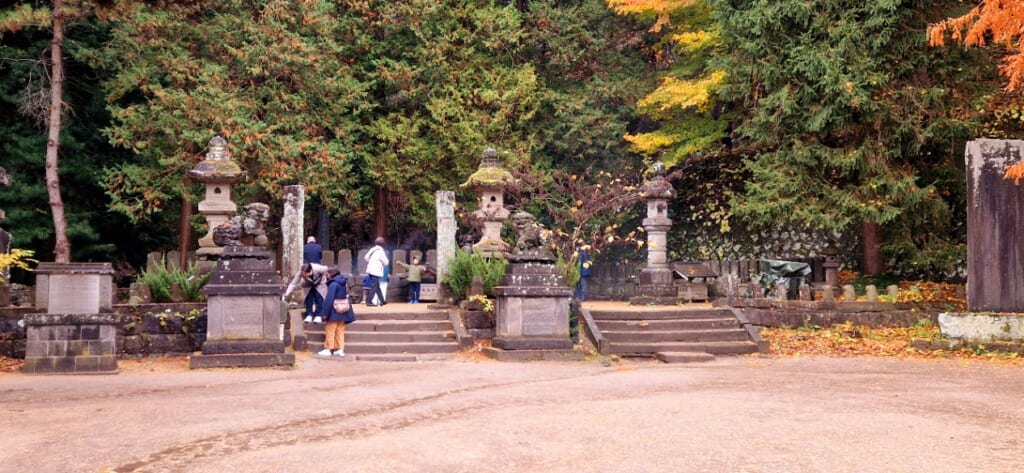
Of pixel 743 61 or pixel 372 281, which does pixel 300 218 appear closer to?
pixel 372 281

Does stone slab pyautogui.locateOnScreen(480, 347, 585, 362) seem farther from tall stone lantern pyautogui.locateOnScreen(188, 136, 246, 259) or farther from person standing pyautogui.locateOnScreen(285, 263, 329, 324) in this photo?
tall stone lantern pyautogui.locateOnScreen(188, 136, 246, 259)

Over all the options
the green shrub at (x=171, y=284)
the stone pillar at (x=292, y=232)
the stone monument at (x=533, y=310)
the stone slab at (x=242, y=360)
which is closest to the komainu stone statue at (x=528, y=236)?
the stone monument at (x=533, y=310)

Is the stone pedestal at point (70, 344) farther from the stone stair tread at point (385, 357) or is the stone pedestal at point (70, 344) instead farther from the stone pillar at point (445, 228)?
the stone pillar at point (445, 228)

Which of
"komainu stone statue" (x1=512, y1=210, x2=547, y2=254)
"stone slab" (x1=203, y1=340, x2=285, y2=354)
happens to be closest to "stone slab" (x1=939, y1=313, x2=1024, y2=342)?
"komainu stone statue" (x1=512, y1=210, x2=547, y2=254)

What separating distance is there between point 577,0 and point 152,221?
14.8 meters

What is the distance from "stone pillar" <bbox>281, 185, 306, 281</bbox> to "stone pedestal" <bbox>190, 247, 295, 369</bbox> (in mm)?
4383

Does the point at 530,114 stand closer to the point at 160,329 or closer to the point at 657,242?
the point at 657,242

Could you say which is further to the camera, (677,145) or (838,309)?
(677,145)

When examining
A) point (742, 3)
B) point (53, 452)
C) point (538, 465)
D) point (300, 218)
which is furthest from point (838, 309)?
point (53, 452)

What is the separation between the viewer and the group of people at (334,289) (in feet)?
48.3

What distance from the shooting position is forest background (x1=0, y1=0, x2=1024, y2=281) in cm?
2120

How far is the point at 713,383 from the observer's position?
40.3 feet

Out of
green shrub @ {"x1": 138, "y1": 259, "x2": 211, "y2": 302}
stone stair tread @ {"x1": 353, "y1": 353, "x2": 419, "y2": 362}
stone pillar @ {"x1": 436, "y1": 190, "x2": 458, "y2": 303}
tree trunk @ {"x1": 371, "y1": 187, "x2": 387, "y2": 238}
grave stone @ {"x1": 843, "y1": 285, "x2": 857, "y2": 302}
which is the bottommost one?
stone stair tread @ {"x1": 353, "y1": 353, "x2": 419, "y2": 362}

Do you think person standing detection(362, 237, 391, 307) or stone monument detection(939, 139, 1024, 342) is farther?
person standing detection(362, 237, 391, 307)
